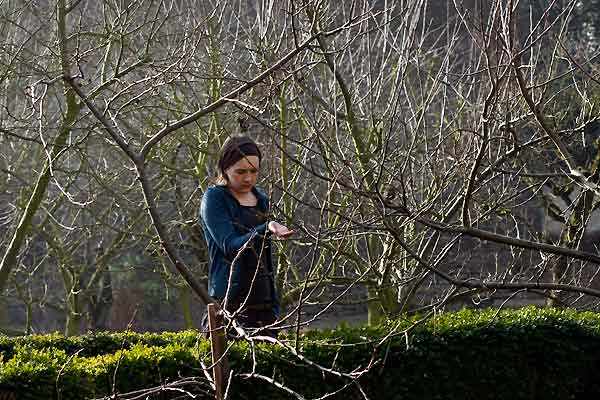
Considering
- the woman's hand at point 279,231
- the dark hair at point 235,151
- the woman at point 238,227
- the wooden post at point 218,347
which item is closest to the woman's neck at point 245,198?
the woman at point 238,227

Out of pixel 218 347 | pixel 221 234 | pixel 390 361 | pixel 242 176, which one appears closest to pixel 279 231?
pixel 218 347

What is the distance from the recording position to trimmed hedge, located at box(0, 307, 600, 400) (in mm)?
4688

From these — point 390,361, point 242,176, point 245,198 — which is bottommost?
point 390,361

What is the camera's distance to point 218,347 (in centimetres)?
292

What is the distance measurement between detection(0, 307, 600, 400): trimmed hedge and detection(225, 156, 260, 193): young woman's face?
83 cm

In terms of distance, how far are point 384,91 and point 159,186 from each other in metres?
2.69

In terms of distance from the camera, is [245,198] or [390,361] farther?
[390,361]

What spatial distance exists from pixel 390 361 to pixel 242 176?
1.40m

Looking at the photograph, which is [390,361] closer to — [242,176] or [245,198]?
[245,198]

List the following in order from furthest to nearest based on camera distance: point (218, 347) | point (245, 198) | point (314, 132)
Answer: point (245, 198)
point (314, 132)
point (218, 347)

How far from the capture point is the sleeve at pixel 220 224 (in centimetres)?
473

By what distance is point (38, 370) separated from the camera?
4.64 meters

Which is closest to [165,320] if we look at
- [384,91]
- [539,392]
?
[384,91]

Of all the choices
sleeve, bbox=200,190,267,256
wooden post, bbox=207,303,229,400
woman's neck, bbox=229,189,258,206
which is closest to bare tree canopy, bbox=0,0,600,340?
woman's neck, bbox=229,189,258,206
